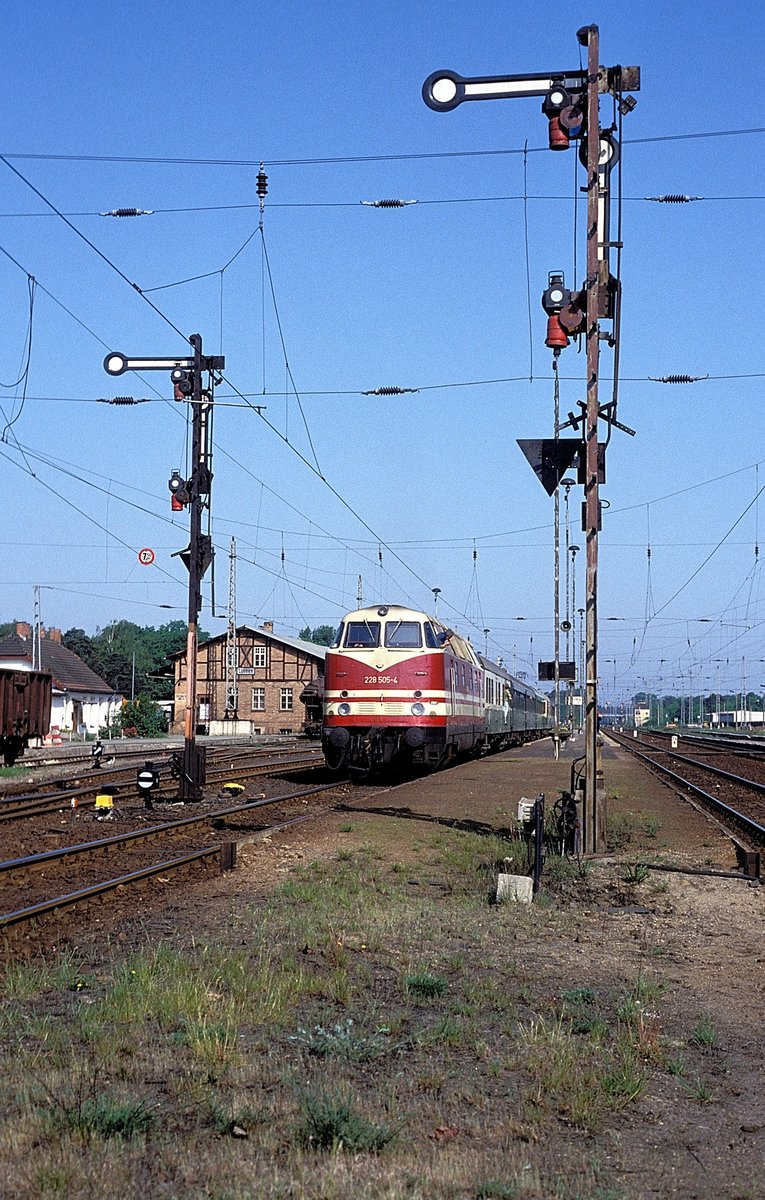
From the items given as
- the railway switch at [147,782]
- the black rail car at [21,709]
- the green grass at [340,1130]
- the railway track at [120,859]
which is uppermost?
the black rail car at [21,709]

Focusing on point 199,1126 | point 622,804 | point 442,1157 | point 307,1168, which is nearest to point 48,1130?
point 199,1126

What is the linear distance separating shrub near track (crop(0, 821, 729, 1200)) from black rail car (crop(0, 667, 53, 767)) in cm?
2196

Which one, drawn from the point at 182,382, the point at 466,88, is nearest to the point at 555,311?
the point at 466,88

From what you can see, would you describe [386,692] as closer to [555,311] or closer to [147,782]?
[147,782]

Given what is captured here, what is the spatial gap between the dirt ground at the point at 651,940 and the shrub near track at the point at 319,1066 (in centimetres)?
12

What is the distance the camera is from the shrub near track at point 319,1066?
4113 mm

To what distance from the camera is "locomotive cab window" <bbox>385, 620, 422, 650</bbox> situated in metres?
23.9

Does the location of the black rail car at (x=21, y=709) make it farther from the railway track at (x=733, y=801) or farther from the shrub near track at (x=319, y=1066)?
the shrub near track at (x=319, y=1066)

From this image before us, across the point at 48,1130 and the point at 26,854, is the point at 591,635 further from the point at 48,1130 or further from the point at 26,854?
the point at 48,1130

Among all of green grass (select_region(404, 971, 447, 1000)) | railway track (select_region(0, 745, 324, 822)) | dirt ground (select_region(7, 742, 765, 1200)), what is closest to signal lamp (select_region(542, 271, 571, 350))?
dirt ground (select_region(7, 742, 765, 1200))

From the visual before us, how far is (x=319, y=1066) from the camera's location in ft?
17.3

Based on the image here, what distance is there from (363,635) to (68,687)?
57740 millimetres

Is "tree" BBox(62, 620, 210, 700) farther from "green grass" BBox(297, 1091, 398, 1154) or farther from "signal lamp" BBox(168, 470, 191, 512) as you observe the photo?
"green grass" BBox(297, 1091, 398, 1154)

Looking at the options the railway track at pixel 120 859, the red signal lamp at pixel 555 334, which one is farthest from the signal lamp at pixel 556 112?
the railway track at pixel 120 859
